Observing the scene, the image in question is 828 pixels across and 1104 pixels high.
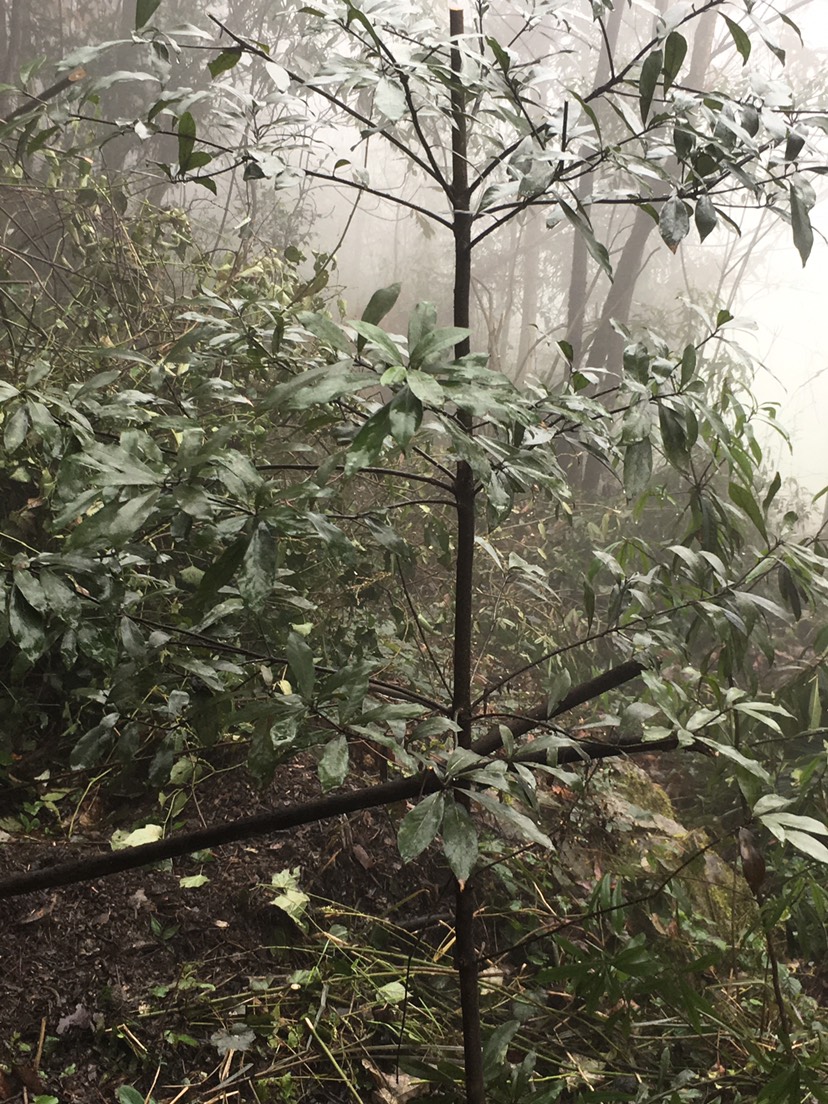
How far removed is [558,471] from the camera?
0.77 metres

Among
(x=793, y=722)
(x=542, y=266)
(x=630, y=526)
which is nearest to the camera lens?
(x=793, y=722)

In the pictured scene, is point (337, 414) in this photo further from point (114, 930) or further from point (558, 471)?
point (114, 930)

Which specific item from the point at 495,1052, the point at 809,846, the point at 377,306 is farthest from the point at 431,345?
the point at 495,1052

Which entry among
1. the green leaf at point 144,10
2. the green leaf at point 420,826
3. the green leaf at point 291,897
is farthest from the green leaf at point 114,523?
the green leaf at point 291,897

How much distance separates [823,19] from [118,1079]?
5.98 m

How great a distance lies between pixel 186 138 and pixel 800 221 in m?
0.51

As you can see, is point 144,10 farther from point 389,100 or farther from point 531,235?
point 531,235

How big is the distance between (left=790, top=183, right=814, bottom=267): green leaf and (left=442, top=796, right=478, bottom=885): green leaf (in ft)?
1.70

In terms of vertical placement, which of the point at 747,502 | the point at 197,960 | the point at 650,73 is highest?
the point at 650,73

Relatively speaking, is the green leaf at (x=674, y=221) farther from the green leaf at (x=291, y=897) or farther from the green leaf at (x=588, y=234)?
the green leaf at (x=291, y=897)

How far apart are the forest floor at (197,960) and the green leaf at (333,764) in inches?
25.0

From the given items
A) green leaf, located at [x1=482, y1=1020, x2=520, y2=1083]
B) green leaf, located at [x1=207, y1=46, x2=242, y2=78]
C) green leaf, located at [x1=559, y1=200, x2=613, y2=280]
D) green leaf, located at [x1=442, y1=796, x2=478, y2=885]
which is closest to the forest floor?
green leaf, located at [x1=482, y1=1020, x2=520, y2=1083]

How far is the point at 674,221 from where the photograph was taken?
618 mm

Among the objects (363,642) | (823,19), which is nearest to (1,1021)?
(363,642)
